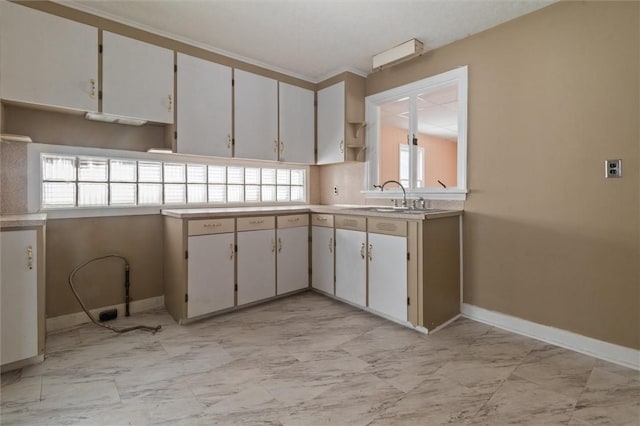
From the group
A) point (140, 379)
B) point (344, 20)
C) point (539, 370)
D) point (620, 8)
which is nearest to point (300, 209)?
point (344, 20)

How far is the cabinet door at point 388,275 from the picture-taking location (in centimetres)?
272

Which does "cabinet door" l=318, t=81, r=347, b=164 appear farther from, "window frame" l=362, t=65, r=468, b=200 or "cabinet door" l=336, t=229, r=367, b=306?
"cabinet door" l=336, t=229, r=367, b=306

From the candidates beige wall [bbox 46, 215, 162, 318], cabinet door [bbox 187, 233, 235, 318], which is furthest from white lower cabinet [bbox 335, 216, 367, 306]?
beige wall [bbox 46, 215, 162, 318]

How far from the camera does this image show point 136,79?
276cm

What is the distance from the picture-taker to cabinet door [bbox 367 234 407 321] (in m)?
2.72

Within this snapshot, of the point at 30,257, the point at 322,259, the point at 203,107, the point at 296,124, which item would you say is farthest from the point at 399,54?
the point at 30,257

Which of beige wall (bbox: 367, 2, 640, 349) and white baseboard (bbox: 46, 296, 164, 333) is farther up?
beige wall (bbox: 367, 2, 640, 349)

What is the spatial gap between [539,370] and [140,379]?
2.50m

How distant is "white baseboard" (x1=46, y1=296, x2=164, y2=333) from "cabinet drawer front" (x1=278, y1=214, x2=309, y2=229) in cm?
140

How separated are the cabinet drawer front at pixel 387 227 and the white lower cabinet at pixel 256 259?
105cm

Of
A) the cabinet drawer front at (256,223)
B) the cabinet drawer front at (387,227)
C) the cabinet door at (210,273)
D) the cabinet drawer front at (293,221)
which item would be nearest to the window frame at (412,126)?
the cabinet drawer front at (387,227)

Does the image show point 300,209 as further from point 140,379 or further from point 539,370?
point 539,370

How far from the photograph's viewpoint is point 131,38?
2.75 m

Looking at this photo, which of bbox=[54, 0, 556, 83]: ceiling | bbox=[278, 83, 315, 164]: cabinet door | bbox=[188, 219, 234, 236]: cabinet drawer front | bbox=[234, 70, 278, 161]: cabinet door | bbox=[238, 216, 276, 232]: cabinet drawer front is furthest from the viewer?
bbox=[278, 83, 315, 164]: cabinet door
